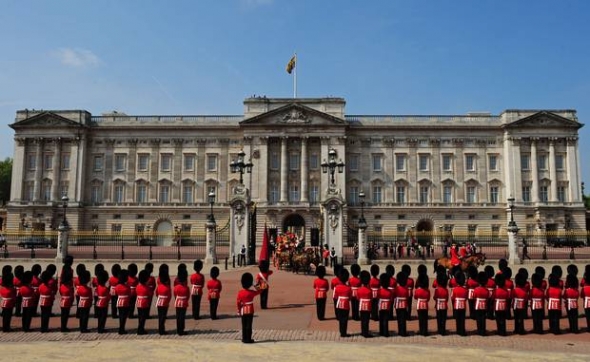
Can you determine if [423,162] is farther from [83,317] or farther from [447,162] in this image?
[83,317]

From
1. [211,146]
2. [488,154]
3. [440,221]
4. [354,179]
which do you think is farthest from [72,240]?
[488,154]

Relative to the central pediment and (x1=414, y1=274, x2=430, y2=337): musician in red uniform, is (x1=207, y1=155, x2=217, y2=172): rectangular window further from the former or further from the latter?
(x1=414, y1=274, x2=430, y2=337): musician in red uniform

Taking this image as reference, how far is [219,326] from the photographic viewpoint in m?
11.3

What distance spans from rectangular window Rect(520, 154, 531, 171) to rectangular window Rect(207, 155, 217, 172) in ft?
119

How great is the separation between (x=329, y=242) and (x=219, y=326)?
15659 millimetres

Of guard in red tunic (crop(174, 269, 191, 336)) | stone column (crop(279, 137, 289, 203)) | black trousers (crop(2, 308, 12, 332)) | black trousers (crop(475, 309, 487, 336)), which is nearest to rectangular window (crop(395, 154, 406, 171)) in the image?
stone column (crop(279, 137, 289, 203))

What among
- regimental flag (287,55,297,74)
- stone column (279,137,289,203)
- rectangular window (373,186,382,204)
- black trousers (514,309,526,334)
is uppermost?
regimental flag (287,55,297,74)

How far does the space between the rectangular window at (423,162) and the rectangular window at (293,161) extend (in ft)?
48.1

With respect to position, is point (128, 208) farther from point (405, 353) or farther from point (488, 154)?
point (405, 353)

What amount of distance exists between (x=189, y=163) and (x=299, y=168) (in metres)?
13.4

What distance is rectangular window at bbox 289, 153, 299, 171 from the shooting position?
54.0 meters

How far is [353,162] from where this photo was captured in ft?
179

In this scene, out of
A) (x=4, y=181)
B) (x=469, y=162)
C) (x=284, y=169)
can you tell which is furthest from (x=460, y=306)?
(x=4, y=181)

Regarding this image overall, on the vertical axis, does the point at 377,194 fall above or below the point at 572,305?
above
